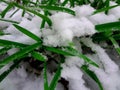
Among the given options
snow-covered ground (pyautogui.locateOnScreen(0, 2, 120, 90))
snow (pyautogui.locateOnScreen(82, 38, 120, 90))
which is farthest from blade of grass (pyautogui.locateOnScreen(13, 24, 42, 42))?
snow (pyautogui.locateOnScreen(82, 38, 120, 90))

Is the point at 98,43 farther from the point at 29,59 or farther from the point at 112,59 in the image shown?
the point at 29,59

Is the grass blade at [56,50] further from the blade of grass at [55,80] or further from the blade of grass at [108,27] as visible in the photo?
the blade of grass at [108,27]

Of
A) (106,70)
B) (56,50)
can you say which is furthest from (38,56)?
(106,70)

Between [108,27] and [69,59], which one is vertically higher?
[108,27]

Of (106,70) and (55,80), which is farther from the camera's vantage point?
(106,70)

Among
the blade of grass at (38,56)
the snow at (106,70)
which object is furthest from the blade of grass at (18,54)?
the snow at (106,70)

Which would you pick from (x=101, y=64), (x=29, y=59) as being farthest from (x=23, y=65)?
(x=101, y=64)

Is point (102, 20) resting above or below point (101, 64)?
above

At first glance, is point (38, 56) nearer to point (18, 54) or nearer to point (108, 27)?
point (18, 54)

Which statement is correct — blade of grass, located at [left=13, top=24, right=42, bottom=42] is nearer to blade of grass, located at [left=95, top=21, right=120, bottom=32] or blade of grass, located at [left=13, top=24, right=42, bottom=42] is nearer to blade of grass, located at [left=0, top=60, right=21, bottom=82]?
blade of grass, located at [left=0, top=60, right=21, bottom=82]

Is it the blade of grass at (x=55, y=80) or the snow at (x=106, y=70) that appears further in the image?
the snow at (x=106, y=70)

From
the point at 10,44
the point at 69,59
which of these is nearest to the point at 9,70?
the point at 10,44
